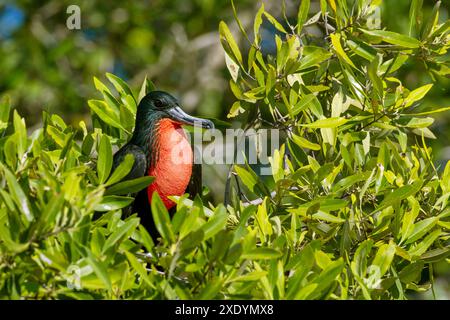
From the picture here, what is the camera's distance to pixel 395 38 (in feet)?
8.68

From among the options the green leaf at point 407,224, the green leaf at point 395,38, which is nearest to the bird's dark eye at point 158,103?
the green leaf at point 395,38

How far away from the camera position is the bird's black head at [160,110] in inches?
120

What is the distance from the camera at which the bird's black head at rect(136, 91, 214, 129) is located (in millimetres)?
3055

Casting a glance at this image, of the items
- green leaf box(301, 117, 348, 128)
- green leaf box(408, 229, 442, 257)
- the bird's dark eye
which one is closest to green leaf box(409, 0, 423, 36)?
green leaf box(301, 117, 348, 128)

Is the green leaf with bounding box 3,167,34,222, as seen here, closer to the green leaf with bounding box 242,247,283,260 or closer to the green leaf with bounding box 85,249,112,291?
the green leaf with bounding box 85,249,112,291

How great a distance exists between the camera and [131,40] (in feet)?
22.4

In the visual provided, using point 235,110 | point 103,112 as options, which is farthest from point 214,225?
point 103,112

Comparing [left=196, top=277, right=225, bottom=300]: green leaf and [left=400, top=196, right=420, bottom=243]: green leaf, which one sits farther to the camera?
[left=400, top=196, right=420, bottom=243]: green leaf

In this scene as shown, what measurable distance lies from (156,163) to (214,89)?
137 inches

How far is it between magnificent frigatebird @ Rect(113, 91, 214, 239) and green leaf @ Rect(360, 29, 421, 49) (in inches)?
24.3

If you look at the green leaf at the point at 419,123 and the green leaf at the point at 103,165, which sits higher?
the green leaf at the point at 419,123

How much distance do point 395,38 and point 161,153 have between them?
925 mm

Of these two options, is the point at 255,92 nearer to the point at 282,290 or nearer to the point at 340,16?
the point at 340,16

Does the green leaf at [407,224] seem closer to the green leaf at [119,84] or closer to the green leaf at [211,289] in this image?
the green leaf at [211,289]
